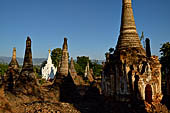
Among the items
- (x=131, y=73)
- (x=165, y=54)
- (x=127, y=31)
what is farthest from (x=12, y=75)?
(x=165, y=54)

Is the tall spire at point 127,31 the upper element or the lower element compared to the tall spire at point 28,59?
upper

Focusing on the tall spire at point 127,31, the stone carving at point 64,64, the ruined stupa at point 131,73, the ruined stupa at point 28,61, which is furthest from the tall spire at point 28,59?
the tall spire at point 127,31

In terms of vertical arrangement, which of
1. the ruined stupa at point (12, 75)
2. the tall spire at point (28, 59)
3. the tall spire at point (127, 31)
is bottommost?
the ruined stupa at point (12, 75)

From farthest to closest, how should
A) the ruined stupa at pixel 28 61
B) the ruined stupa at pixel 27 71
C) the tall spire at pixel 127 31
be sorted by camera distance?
1. the ruined stupa at pixel 28 61
2. the ruined stupa at pixel 27 71
3. the tall spire at pixel 127 31

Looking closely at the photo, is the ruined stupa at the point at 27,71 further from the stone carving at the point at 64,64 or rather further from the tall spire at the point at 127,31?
the tall spire at the point at 127,31

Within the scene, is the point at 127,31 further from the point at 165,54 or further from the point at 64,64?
the point at 165,54

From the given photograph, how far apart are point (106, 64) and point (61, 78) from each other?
6263mm

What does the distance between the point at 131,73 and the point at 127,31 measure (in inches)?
130

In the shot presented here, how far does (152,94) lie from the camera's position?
38.7 ft

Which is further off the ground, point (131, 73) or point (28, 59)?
point (28, 59)

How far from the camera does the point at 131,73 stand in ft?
37.4

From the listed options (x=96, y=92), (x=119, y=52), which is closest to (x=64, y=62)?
(x=96, y=92)

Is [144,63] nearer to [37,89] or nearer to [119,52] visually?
[119,52]

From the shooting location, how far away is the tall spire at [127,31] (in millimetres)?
12909
